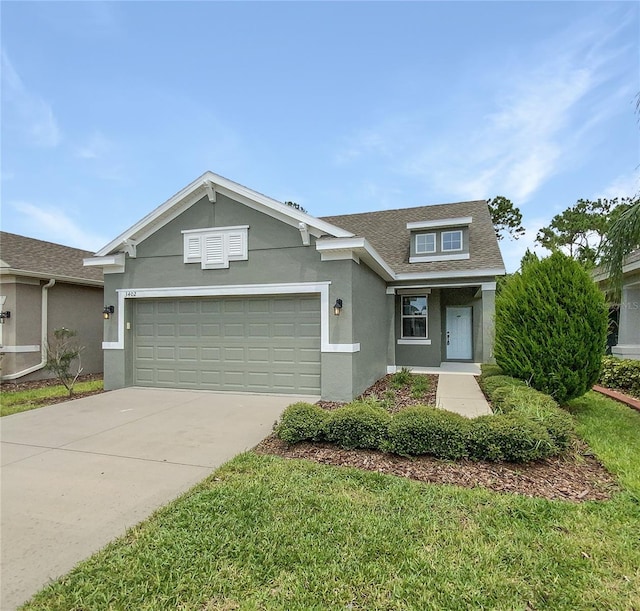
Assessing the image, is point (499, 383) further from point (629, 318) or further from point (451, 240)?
point (629, 318)

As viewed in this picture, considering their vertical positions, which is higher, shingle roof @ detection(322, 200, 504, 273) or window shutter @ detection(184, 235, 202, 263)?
shingle roof @ detection(322, 200, 504, 273)

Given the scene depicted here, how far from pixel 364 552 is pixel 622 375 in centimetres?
997

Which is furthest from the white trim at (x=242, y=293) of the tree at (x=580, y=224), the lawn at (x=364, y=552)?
the tree at (x=580, y=224)

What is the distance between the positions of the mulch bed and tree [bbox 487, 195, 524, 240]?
26.7 meters

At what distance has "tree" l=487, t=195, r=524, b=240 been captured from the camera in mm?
27938

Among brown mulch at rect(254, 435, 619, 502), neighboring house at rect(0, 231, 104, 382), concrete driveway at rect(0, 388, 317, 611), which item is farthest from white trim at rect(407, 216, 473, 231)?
neighboring house at rect(0, 231, 104, 382)

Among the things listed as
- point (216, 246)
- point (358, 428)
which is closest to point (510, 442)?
point (358, 428)

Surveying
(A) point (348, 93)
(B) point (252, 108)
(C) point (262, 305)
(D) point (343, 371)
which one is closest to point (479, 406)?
(D) point (343, 371)

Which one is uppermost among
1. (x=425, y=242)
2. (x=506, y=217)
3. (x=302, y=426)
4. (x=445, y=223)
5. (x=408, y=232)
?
(x=506, y=217)

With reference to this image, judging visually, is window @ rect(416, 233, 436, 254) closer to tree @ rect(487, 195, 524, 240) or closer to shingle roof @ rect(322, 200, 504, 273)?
shingle roof @ rect(322, 200, 504, 273)

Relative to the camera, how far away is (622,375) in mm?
9383

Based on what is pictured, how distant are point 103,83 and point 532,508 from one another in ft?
41.4

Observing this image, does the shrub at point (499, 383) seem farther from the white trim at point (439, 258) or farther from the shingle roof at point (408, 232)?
the white trim at point (439, 258)

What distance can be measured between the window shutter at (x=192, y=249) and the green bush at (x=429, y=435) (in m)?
6.27
